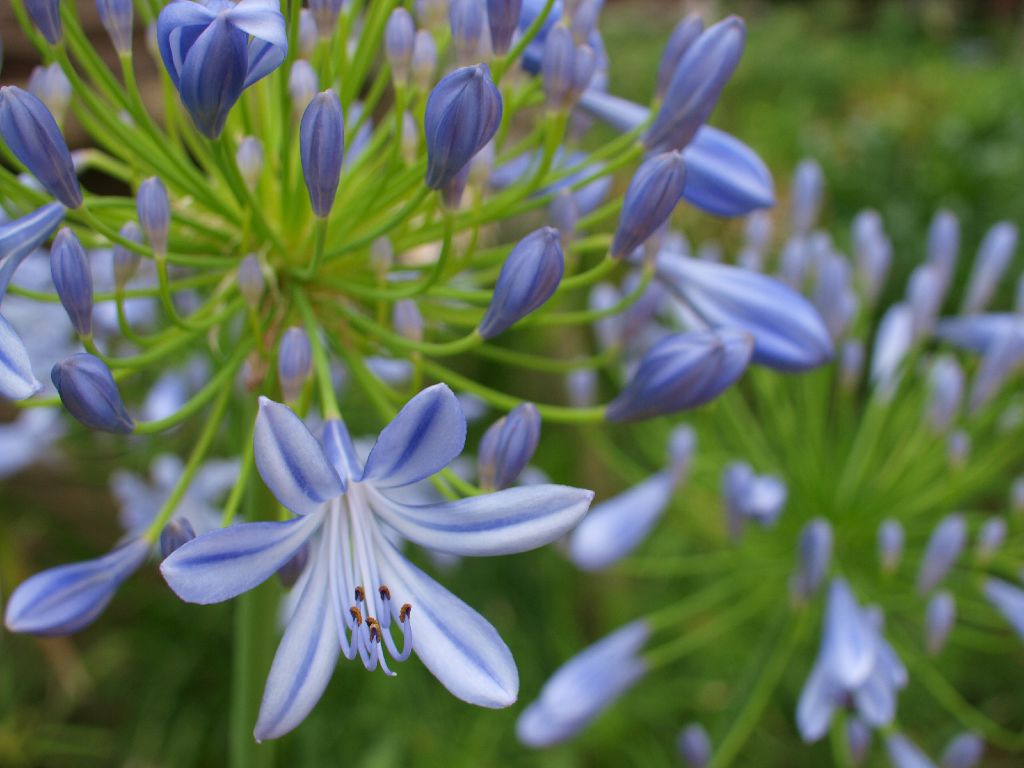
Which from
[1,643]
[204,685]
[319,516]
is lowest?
[204,685]

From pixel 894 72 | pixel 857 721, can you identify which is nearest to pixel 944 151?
pixel 894 72

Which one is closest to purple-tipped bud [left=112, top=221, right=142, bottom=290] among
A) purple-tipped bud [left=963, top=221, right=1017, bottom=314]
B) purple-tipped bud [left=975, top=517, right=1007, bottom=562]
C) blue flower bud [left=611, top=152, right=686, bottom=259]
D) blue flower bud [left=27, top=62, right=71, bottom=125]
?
blue flower bud [left=27, top=62, right=71, bottom=125]

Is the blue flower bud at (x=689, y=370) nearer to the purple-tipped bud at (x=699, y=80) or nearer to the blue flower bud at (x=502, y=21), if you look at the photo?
the purple-tipped bud at (x=699, y=80)

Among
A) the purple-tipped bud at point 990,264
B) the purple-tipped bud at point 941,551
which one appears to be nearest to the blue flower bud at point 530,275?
the purple-tipped bud at point 941,551

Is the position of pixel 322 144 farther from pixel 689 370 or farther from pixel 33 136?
pixel 689 370

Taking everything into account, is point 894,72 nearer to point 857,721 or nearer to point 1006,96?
point 1006,96

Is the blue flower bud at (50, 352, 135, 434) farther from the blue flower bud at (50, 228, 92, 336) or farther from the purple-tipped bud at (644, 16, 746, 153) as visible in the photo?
the purple-tipped bud at (644, 16, 746, 153)

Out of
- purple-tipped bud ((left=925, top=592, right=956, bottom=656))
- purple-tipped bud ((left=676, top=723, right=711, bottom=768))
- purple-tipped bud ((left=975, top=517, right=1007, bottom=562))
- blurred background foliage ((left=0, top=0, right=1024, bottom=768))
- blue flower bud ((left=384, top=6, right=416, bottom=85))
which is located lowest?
blurred background foliage ((left=0, top=0, right=1024, bottom=768))
